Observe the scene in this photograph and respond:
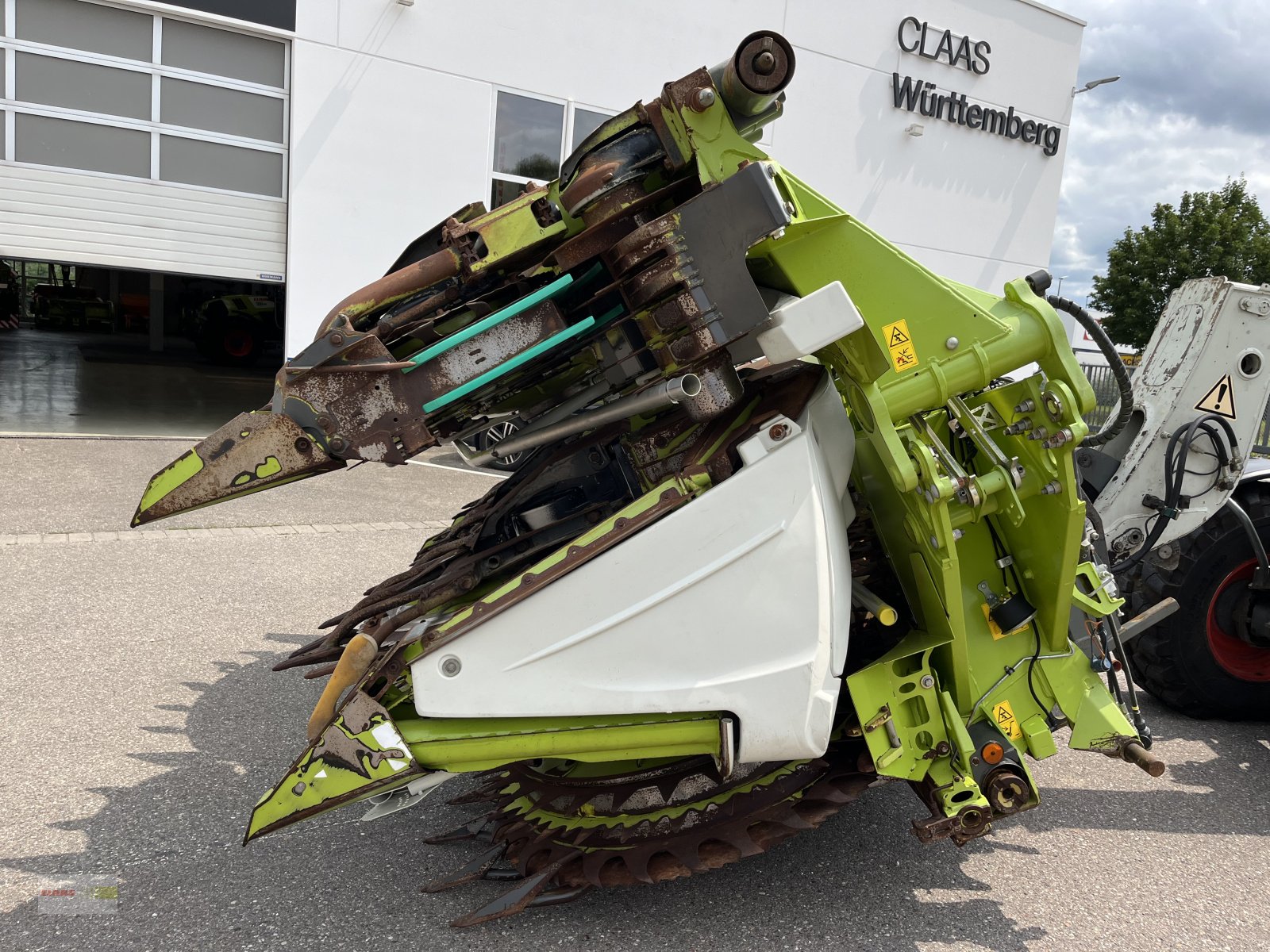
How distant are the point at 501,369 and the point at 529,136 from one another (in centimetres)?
881

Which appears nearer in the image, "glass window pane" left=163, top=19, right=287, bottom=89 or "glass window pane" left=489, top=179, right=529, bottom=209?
"glass window pane" left=163, top=19, right=287, bottom=89

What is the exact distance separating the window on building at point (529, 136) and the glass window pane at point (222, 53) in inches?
91.2

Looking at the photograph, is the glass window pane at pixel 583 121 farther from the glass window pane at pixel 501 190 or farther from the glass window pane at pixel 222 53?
the glass window pane at pixel 222 53

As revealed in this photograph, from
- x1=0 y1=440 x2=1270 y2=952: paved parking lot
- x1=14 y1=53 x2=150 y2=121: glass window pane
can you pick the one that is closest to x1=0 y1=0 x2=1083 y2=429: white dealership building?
x1=14 y1=53 x2=150 y2=121: glass window pane

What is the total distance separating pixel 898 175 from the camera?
12.9 meters

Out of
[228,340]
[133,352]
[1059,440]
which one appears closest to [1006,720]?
[1059,440]

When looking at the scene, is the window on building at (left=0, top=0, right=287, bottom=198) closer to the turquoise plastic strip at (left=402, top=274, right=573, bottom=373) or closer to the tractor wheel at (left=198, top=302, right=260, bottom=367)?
the tractor wheel at (left=198, top=302, right=260, bottom=367)

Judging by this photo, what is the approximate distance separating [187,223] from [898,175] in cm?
925

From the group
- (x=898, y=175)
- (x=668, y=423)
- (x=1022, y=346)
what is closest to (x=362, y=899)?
(x=668, y=423)

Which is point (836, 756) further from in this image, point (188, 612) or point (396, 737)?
point (188, 612)

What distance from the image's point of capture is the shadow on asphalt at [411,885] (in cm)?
240

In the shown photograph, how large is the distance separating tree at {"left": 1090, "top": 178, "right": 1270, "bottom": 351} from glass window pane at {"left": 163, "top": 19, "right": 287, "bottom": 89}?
30.8 m

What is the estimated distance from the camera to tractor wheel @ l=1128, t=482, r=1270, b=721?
3852 mm

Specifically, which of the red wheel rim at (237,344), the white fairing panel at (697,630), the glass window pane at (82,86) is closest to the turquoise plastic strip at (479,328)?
the white fairing panel at (697,630)
